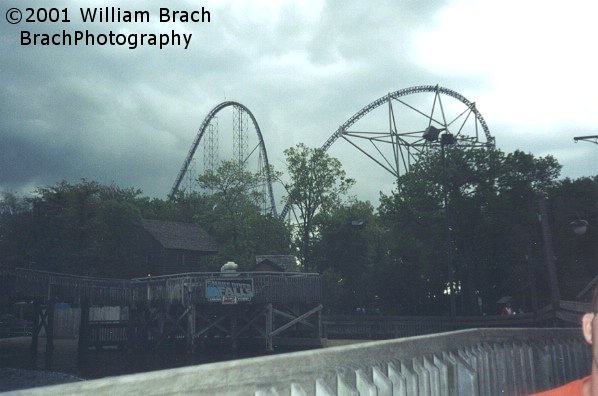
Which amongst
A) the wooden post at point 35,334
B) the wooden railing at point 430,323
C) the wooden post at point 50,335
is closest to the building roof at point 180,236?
the wooden railing at point 430,323

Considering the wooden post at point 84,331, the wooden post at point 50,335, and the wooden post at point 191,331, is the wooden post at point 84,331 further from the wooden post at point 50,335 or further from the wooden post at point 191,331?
the wooden post at point 191,331

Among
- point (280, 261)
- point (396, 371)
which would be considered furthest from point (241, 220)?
point (396, 371)

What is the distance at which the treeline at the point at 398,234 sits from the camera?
133ft

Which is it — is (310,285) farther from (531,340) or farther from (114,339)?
(531,340)

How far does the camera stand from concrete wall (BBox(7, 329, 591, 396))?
171cm

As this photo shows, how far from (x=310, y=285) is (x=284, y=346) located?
15.7ft

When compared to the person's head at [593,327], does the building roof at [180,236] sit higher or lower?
higher

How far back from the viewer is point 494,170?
45.3 m

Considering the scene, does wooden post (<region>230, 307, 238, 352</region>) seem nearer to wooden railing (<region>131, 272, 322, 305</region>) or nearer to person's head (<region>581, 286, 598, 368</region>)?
wooden railing (<region>131, 272, 322, 305</region>)

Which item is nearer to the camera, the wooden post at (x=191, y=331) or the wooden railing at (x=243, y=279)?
the wooden post at (x=191, y=331)

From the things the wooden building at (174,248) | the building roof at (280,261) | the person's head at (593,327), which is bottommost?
the person's head at (593,327)

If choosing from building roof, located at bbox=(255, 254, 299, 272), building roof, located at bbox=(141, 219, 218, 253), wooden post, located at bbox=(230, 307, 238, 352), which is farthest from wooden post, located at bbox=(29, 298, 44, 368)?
building roof, located at bbox=(141, 219, 218, 253)

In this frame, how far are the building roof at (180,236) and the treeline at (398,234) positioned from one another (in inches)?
63.0

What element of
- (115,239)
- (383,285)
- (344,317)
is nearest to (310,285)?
(344,317)
